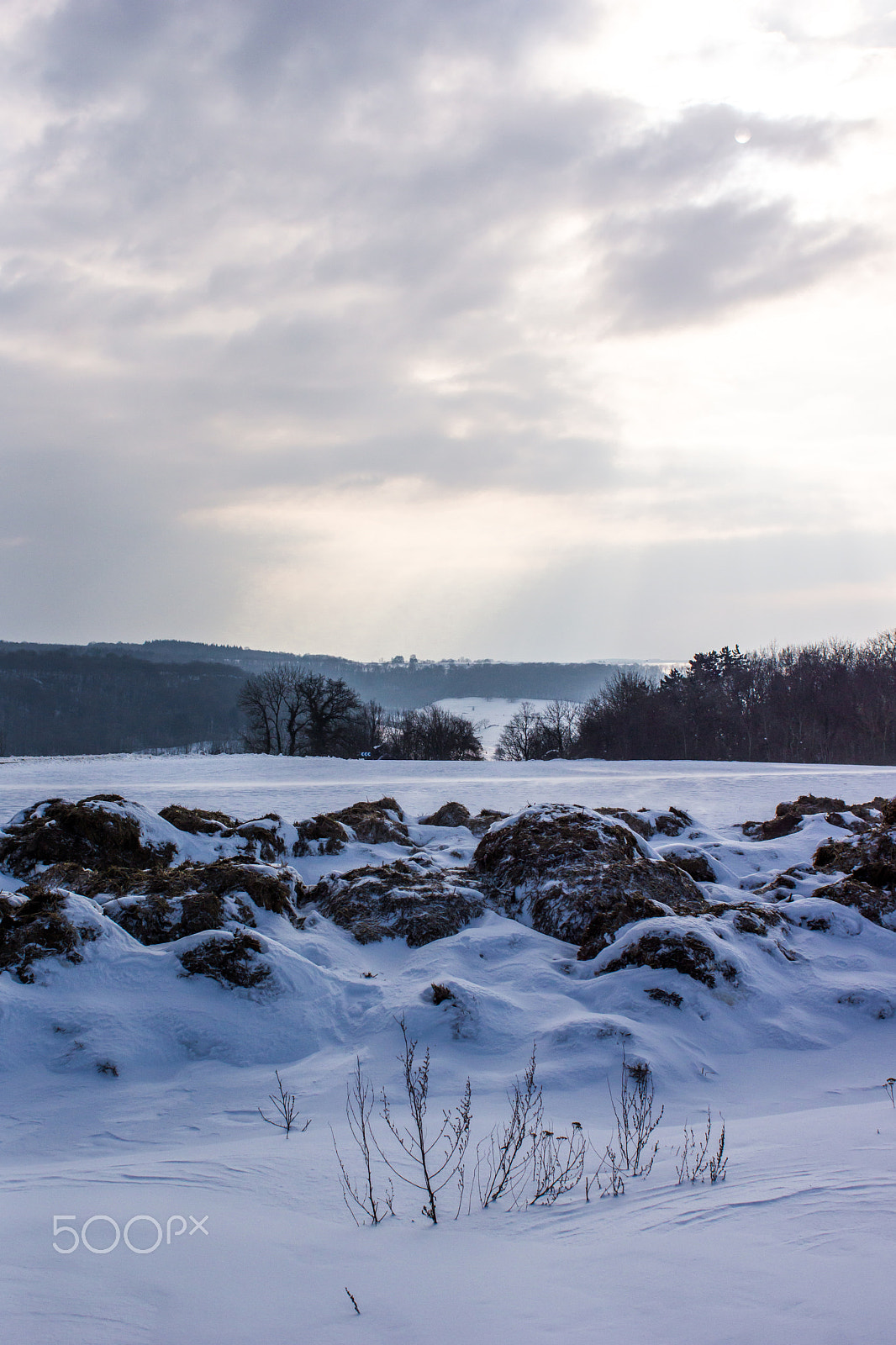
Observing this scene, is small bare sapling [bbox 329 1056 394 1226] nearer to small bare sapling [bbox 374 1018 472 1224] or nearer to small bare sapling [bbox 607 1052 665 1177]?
small bare sapling [bbox 374 1018 472 1224]

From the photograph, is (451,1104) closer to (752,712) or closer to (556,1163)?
(556,1163)

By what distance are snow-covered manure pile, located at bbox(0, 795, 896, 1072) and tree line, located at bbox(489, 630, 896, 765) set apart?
4425 cm

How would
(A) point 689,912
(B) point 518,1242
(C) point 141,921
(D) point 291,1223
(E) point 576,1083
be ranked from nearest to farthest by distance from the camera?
1. (B) point 518,1242
2. (D) point 291,1223
3. (E) point 576,1083
4. (C) point 141,921
5. (A) point 689,912

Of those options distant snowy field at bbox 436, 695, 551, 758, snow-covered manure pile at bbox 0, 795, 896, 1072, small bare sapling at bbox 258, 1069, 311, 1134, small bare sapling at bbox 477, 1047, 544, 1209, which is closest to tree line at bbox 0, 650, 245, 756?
distant snowy field at bbox 436, 695, 551, 758

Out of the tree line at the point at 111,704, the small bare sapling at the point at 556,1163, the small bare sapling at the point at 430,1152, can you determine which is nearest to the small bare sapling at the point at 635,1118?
the small bare sapling at the point at 556,1163

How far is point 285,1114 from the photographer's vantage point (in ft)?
16.0

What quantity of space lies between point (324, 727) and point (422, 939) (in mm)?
51414

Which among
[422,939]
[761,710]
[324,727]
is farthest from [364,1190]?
[761,710]

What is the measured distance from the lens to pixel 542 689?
155625mm

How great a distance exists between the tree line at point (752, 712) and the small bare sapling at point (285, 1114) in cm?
4980

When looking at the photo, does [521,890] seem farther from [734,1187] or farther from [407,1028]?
[734,1187]

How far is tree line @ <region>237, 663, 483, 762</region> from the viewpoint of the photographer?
57.7m

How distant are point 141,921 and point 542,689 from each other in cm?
14990

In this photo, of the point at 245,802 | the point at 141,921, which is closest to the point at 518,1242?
the point at 141,921
